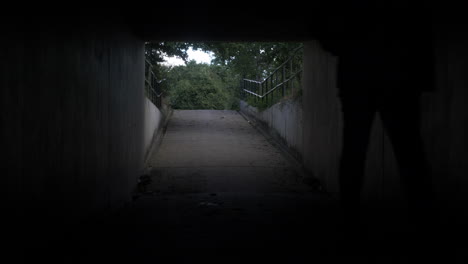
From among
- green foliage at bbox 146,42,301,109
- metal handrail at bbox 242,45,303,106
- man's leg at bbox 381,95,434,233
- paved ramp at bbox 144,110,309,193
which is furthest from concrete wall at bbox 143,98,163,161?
man's leg at bbox 381,95,434,233

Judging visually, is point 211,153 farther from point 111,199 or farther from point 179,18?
point 111,199

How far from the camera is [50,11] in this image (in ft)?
9.88

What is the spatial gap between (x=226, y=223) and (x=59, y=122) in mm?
2223

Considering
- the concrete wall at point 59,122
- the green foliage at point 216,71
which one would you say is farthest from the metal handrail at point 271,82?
the concrete wall at point 59,122

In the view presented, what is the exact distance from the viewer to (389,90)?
4.22 m

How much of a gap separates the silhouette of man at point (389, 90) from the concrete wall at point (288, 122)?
4.05m

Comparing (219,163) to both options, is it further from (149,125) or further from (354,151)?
(354,151)

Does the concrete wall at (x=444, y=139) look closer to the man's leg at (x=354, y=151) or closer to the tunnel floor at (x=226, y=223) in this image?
the man's leg at (x=354, y=151)

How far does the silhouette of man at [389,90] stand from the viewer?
12.5 feet

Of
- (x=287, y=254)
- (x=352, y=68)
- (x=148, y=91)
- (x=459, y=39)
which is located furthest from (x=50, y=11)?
(x=148, y=91)

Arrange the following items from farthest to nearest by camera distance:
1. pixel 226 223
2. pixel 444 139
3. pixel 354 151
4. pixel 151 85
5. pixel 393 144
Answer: pixel 151 85 → pixel 226 223 → pixel 354 151 → pixel 393 144 → pixel 444 139

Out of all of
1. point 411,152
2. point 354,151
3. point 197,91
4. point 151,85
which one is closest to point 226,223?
point 354,151

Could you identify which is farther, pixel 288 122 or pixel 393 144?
pixel 288 122

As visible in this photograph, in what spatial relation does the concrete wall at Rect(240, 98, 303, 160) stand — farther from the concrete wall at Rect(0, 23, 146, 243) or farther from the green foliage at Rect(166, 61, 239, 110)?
the green foliage at Rect(166, 61, 239, 110)
